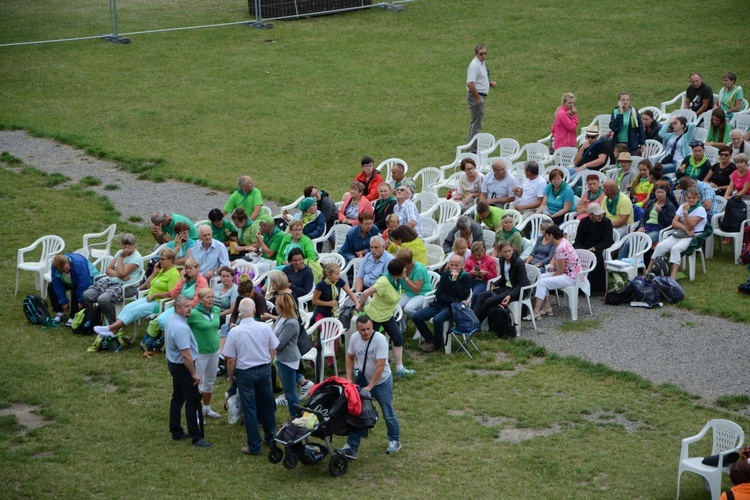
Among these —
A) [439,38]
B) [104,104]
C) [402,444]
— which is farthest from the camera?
[439,38]

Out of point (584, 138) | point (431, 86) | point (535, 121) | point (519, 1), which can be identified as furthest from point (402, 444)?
point (519, 1)

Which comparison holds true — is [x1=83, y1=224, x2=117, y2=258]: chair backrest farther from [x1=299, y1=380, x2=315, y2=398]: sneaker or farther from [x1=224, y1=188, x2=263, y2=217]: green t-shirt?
[x1=299, y1=380, x2=315, y2=398]: sneaker

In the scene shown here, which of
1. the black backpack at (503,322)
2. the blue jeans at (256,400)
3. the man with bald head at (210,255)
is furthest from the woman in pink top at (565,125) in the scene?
the blue jeans at (256,400)

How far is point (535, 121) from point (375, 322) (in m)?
11.7

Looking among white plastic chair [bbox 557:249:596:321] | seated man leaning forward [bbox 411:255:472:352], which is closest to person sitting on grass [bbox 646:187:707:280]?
white plastic chair [bbox 557:249:596:321]

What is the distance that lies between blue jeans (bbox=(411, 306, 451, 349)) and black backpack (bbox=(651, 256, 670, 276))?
3.26 m

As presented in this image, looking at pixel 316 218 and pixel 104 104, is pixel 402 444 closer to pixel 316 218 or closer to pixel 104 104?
pixel 316 218

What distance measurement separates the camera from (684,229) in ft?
45.0

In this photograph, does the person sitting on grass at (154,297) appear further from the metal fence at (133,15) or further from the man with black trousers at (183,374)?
the metal fence at (133,15)

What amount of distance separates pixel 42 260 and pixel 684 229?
9192mm

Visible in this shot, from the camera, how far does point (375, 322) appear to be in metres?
11.3

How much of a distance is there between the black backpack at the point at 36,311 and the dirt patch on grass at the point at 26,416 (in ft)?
8.14

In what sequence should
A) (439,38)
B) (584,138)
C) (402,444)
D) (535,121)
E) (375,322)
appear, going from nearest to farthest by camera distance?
1. (402,444)
2. (375,322)
3. (584,138)
4. (535,121)
5. (439,38)

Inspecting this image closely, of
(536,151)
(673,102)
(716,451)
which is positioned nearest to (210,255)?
(716,451)
